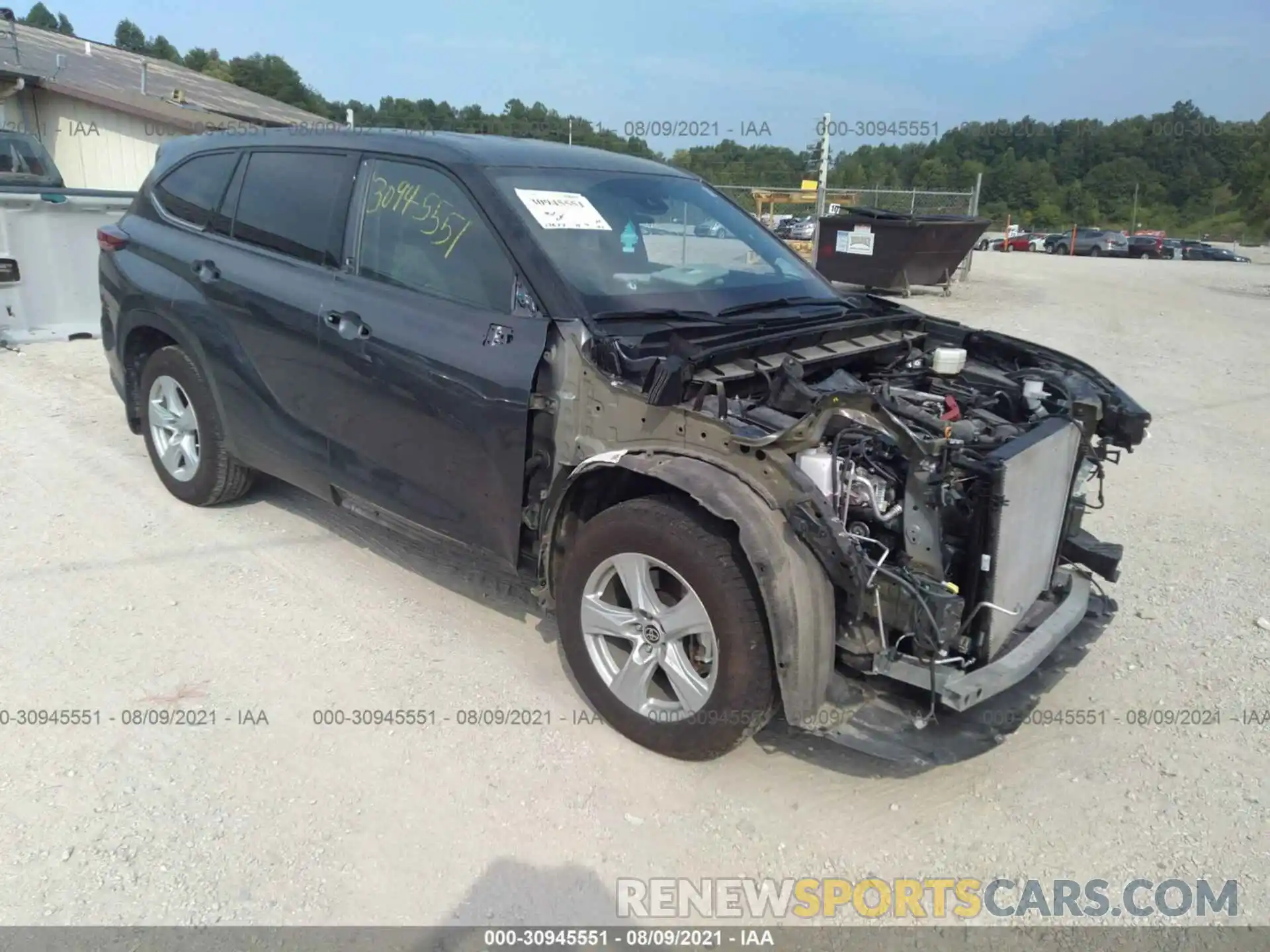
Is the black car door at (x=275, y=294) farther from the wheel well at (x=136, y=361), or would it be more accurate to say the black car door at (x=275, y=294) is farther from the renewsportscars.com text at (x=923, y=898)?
the renewsportscars.com text at (x=923, y=898)

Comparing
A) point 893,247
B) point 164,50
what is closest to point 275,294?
point 893,247

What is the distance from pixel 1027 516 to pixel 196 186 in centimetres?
441

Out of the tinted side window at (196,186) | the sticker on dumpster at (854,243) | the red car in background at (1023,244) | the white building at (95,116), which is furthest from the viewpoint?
the red car in background at (1023,244)

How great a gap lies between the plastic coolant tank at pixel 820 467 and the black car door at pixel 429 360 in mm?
1009

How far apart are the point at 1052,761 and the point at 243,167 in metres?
4.52

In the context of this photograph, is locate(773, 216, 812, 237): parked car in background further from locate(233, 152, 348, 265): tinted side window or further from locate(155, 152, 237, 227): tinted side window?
locate(233, 152, 348, 265): tinted side window

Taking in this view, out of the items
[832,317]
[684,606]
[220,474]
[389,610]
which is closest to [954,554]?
[684,606]

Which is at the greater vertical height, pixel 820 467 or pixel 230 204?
pixel 230 204

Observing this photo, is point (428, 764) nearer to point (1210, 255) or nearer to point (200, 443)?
point (200, 443)

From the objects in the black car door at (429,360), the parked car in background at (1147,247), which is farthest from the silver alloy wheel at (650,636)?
the parked car in background at (1147,247)

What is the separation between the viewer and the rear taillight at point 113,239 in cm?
516

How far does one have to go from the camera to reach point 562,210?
370cm

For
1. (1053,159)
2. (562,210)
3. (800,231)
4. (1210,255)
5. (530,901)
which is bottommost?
(530,901)

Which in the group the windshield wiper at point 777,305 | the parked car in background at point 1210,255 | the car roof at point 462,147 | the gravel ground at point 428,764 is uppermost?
the parked car in background at point 1210,255
